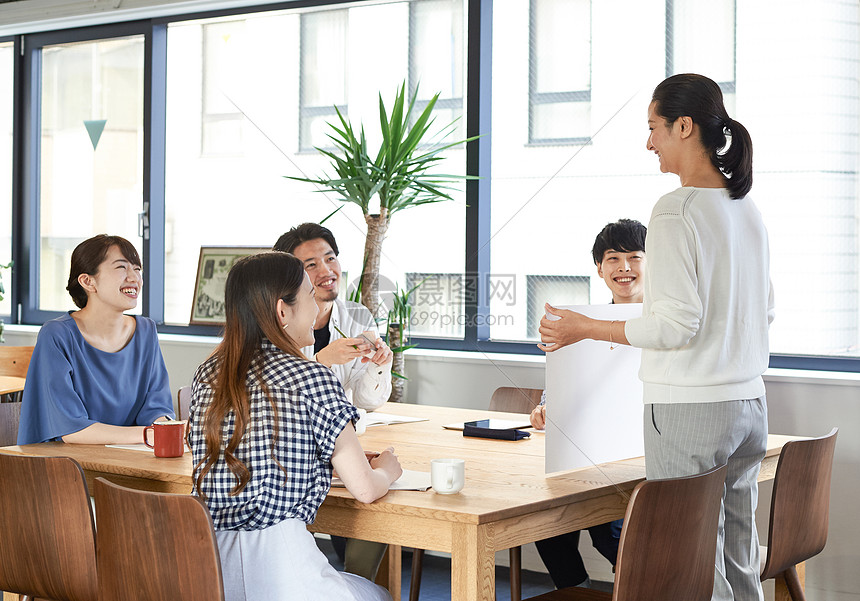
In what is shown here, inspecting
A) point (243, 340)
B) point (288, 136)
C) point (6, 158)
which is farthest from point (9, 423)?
point (6, 158)

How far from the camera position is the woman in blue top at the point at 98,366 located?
2350 millimetres

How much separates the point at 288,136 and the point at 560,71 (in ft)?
4.24

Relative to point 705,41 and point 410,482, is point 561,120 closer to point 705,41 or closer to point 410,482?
point 705,41

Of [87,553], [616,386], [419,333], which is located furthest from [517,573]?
[419,333]

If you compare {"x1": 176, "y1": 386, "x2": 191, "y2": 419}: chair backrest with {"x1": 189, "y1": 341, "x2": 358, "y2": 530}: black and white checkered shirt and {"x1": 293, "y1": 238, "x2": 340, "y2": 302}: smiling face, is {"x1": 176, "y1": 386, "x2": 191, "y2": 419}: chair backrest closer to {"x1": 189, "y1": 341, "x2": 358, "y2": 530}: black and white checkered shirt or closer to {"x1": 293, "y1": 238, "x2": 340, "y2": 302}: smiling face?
{"x1": 293, "y1": 238, "x2": 340, "y2": 302}: smiling face

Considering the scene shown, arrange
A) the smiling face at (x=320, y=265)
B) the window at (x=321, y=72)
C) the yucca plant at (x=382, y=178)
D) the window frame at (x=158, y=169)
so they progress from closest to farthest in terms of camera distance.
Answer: the smiling face at (x=320, y=265)
the yucca plant at (x=382, y=178)
the window frame at (x=158, y=169)
the window at (x=321, y=72)

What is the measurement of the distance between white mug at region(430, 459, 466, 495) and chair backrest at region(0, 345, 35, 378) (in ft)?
9.24

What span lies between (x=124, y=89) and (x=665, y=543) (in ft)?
13.3

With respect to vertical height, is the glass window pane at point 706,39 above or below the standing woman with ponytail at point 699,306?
above

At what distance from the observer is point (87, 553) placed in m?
1.91

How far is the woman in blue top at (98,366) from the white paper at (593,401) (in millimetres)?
1001

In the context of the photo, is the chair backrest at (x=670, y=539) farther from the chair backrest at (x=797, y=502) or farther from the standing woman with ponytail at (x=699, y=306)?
the chair backrest at (x=797, y=502)

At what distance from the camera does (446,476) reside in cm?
175

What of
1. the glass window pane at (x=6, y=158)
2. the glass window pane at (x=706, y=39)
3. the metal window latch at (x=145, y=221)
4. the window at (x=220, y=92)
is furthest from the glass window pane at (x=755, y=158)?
the glass window pane at (x=6, y=158)
